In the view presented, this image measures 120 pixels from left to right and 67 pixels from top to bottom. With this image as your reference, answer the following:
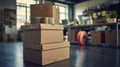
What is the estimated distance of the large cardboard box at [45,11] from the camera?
7.25 ft

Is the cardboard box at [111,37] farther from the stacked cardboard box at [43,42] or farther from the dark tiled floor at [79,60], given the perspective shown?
the stacked cardboard box at [43,42]

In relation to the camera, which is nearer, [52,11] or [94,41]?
[52,11]

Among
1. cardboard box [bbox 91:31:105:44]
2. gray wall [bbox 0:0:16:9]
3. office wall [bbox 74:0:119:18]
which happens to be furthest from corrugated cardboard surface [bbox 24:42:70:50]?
office wall [bbox 74:0:119:18]

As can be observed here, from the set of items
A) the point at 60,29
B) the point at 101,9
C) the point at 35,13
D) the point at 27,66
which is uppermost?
the point at 101,9

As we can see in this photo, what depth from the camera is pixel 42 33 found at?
192 cm

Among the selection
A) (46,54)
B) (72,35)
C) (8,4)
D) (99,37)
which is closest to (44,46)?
(46,54)

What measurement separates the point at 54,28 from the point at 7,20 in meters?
6.65

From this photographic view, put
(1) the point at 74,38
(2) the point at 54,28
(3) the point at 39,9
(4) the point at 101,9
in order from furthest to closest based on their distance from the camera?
(4) the point at 101,9, (1) the point at 74,38, (3) the point at 39,9, (2) the point at 54,28

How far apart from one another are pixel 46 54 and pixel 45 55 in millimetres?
20

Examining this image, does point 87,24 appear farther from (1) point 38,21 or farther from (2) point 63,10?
(2) point 63,10

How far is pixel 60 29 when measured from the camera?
2.24 metres

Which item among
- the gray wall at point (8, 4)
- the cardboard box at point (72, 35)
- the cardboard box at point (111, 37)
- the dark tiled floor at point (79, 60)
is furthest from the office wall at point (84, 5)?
the dark tiled floor at point (79, 60)

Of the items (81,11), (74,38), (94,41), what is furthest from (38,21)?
(81,11)

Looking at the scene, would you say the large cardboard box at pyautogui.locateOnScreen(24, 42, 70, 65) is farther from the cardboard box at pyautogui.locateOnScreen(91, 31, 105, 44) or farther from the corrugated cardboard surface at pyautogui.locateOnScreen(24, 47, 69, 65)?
the cardboard box at pyautogui.locateOnScreen(91, 31, 105, 44)
